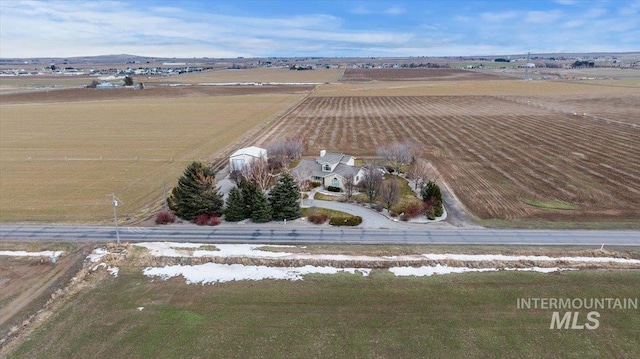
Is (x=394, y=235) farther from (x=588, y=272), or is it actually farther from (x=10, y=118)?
(x=10, y=118)

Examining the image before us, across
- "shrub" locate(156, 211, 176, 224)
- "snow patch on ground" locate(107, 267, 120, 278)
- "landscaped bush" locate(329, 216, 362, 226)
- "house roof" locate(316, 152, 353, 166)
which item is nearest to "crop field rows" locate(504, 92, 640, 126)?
"house roof" locate(316, 152, 353, 166)

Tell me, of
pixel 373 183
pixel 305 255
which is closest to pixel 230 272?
pixel 305 255

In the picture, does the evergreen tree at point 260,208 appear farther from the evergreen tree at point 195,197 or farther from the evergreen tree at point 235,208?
the evergreen tree at point 195,197

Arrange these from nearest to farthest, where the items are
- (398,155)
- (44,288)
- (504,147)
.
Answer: (44,288) < (398,155) < (504,147)

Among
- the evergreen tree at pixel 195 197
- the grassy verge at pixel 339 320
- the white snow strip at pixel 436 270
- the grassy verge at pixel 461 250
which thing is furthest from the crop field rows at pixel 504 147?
the evergreen tree at pixel 195 197

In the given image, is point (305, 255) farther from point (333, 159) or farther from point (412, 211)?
point (333, 159)

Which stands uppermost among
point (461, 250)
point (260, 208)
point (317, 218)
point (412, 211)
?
point (260, 208)
